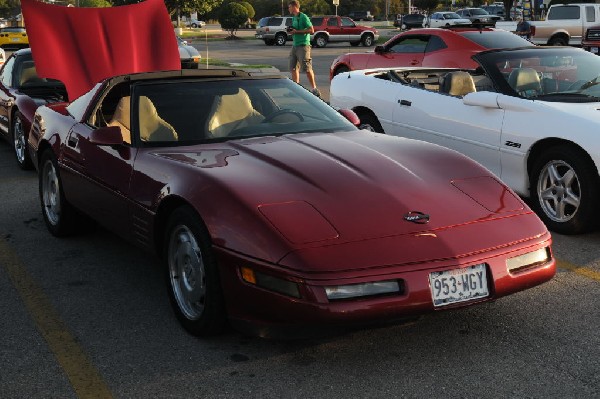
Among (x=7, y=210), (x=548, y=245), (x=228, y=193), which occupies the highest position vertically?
(x=228, y=193)

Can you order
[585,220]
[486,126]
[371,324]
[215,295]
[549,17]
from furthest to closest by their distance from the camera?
[549,17] → [486,126] → [585,220] → [215,295] → [371,324]

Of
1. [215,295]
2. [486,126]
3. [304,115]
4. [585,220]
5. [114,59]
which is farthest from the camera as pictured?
[114,59]

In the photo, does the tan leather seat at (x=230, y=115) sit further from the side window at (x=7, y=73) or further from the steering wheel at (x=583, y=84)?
the side window at (x=7, y=73)

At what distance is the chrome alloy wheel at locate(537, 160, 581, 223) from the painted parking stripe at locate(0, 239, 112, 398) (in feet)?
12.1

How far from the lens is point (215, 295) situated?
3.88 metres

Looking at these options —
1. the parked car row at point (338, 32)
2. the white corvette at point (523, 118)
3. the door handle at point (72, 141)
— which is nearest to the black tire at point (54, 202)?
the door handle at point (72, 141)

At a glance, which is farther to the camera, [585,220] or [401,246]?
[585,220]

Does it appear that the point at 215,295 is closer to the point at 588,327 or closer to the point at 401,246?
the point at 401,246

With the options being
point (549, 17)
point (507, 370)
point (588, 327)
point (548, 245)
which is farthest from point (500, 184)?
point (549, 17)

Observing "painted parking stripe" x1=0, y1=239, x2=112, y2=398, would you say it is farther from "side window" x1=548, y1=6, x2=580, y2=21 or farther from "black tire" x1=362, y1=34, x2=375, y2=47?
"black tire" x1=362, y1=34, x2=375, y2=47

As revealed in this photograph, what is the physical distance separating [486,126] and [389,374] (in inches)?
136

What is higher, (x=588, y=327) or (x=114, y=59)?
(x=114, y=59)

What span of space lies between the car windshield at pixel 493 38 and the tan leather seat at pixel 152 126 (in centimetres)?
815

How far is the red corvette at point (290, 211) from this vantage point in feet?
11.7
